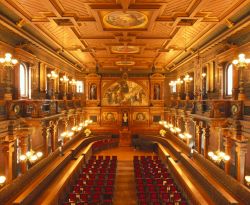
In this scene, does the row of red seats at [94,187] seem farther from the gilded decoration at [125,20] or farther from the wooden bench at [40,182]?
the gilded decoration at [125,20]

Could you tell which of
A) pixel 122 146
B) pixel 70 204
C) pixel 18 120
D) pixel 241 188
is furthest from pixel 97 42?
pixel 122 146

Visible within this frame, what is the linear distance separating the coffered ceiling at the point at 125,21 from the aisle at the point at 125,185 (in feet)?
28.3

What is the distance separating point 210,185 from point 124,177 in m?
7.12

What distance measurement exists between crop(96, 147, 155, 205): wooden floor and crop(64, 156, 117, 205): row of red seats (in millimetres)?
861

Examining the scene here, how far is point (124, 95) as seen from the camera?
2728 cm

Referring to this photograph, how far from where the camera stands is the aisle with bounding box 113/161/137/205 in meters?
13.0

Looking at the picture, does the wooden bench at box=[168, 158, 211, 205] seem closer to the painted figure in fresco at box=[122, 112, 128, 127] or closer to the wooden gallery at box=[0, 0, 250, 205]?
the wooden gallery at box=[0, 0, 250, 205]

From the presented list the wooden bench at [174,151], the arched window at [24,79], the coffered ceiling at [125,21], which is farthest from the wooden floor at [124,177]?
the coffered ceiling at [125,21]

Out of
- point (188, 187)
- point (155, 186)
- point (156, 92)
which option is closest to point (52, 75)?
point (155, 186)

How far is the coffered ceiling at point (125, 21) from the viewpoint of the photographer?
8903 millimetres

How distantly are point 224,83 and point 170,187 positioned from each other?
627 centimetres

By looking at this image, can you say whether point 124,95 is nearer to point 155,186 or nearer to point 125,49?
point 125,49

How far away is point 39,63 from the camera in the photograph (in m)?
15.7

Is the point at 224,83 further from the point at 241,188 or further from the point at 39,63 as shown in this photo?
the point at 39,63
